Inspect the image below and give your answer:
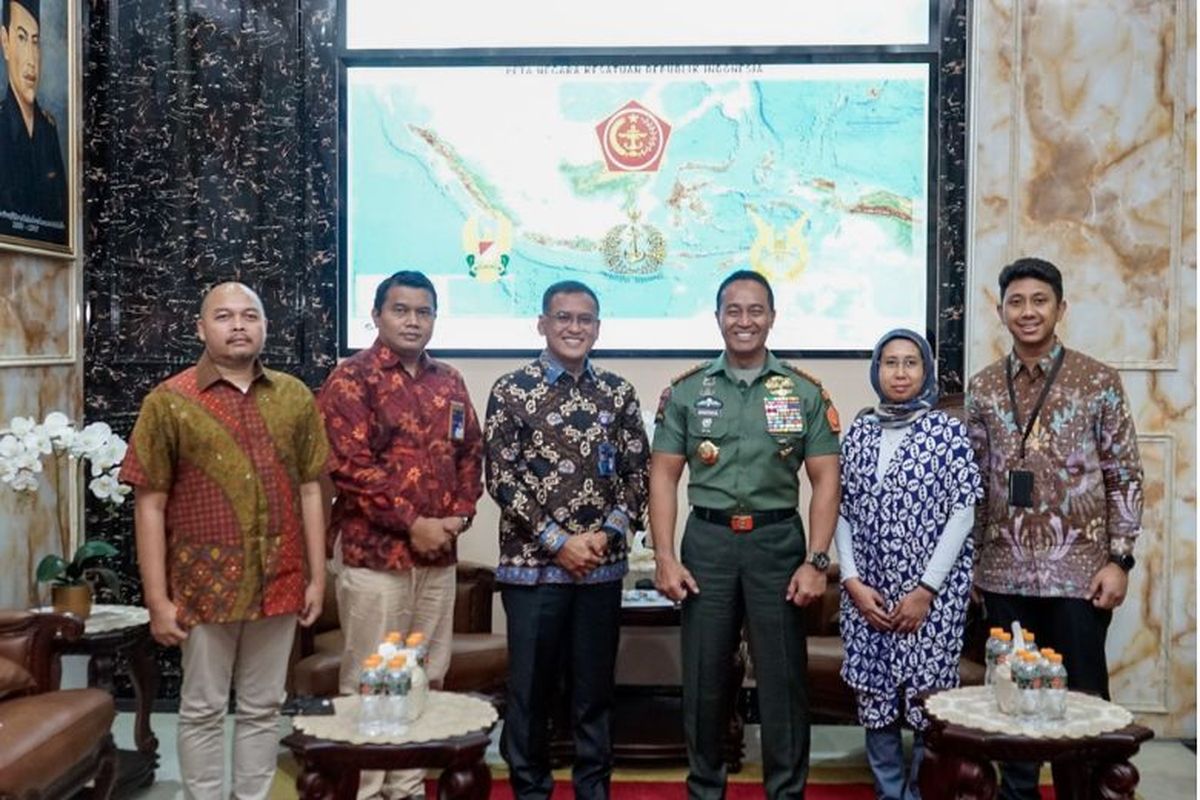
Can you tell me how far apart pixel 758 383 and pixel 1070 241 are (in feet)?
5.92

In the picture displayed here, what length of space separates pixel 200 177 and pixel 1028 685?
11.5 feet

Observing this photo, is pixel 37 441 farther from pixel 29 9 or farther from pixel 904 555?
pixel 904 555

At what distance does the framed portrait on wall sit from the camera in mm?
3982

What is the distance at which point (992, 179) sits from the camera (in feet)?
14.3

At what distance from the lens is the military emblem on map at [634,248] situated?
457 centimetres

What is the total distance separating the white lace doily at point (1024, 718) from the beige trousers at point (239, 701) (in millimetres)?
1652

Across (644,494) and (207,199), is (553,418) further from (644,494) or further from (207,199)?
(207,199)

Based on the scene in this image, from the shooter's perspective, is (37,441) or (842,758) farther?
(842,758)

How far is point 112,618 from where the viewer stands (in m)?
3.74

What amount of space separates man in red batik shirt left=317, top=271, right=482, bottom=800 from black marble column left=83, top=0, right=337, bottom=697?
1350 mm

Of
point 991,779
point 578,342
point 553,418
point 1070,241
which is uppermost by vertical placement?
point 1070,241

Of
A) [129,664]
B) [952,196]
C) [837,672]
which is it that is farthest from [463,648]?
[952,196]

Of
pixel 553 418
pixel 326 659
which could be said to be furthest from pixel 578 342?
pixel 326 659

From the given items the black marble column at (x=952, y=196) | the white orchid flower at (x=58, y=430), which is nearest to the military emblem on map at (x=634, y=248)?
the black marble column at (x=952, y=196)
